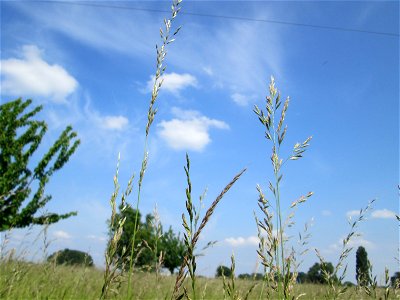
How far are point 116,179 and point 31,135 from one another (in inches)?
841

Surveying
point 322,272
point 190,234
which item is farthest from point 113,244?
point 322,272

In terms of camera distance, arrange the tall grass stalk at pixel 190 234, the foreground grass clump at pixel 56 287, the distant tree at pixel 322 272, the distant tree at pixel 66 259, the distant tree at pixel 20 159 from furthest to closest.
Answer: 1. the distant tree at pixel 20 159
2. the foreground grass clump at pixel 56 287
3. the distant tree at pixel 66 259
4. the distant tree at pixel 322 272
5. the tall grass stalk at pixel 190 234

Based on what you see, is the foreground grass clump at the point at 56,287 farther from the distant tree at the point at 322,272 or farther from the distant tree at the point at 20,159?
the distant tree at the point at 20,159

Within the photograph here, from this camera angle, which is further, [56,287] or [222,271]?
[56,287]

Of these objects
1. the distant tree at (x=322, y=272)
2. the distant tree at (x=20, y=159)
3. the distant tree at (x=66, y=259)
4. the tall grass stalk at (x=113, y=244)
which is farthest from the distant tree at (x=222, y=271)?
the distant tree at (x=20, y=159)

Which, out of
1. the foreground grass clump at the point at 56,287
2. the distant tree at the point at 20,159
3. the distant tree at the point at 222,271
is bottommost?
→ the foreground grass clump at the point at 56,287

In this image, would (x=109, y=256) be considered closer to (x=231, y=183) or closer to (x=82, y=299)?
(x=231, y=183)

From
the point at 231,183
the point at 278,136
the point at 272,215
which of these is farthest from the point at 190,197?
the point at 278,136

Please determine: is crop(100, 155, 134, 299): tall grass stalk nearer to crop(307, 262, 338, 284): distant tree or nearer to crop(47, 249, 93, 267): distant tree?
crop(307, 262, 338, 284): distant tree

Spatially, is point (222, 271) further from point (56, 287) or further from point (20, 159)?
point (20, 159)

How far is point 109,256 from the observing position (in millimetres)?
1183

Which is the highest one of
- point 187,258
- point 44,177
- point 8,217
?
point 44,177

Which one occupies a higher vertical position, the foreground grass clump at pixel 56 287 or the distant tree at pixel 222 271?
the distant tree at pixel 222 271

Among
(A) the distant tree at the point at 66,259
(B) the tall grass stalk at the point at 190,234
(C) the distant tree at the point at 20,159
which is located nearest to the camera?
(B) the tall grass stalk at the point at 190,234
